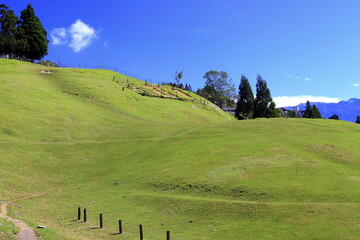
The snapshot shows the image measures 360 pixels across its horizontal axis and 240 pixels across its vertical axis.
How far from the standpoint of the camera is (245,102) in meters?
127

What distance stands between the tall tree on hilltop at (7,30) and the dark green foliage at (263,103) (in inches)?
3832

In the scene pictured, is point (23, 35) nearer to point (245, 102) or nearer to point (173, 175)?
point (245, 102)

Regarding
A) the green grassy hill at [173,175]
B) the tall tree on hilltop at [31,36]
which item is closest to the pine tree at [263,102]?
the green grassy hill at [173,175]

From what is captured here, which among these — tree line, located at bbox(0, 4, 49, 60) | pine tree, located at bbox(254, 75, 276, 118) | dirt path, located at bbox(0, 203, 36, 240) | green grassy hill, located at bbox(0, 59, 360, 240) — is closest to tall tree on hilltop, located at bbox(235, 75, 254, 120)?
pine tree, located at bbox(254, 75, 276, 118)

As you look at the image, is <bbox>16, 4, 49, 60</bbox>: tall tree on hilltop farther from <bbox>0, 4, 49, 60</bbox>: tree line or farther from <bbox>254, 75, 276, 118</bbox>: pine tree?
<bbox>254, 75, 276, 118</bbox>: pine tree

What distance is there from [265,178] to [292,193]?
4.44 m

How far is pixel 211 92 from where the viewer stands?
185750 mm

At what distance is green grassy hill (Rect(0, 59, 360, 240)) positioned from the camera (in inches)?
1006

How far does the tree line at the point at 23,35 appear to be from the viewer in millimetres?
125625

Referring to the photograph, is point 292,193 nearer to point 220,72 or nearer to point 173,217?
point 173,217

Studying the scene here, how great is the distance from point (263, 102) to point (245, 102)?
1430 centimetres

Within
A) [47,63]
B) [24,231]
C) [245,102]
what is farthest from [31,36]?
[24,231]

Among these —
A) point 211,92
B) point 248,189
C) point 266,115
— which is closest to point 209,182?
point 248,189

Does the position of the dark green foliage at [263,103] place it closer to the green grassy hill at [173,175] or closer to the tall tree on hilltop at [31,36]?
the green grassy hill at [173,175]
